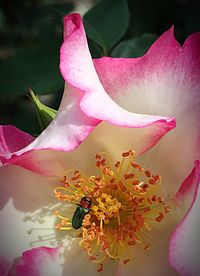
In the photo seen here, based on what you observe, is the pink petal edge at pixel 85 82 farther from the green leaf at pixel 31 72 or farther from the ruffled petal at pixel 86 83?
the green leaf at pixel 31 72

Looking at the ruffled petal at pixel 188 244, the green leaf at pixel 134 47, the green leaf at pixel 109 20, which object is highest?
the green leaf at pixel 109 20

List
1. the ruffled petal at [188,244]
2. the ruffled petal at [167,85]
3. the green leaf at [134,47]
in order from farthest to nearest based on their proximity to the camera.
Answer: the green leaf at [134,47] → the ruffled petal at [167,85] → the ruffled petal at [188,244]

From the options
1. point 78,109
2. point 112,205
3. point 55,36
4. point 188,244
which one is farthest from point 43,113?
point 55,36

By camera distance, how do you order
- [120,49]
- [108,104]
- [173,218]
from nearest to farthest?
[108,104] → [173,218] → [120,49]

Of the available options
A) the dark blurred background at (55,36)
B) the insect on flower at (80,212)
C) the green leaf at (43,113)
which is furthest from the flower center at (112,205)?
the dark blurred background at (55,36)

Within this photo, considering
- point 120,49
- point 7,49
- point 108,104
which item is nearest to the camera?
point 108,104

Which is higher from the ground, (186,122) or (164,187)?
(186,122)

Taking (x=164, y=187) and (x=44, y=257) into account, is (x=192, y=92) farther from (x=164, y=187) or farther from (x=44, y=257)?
(x=44, y=257)

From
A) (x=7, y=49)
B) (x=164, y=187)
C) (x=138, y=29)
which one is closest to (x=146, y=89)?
(x=164, y=187)

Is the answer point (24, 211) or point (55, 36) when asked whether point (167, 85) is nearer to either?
point (24, 211)
